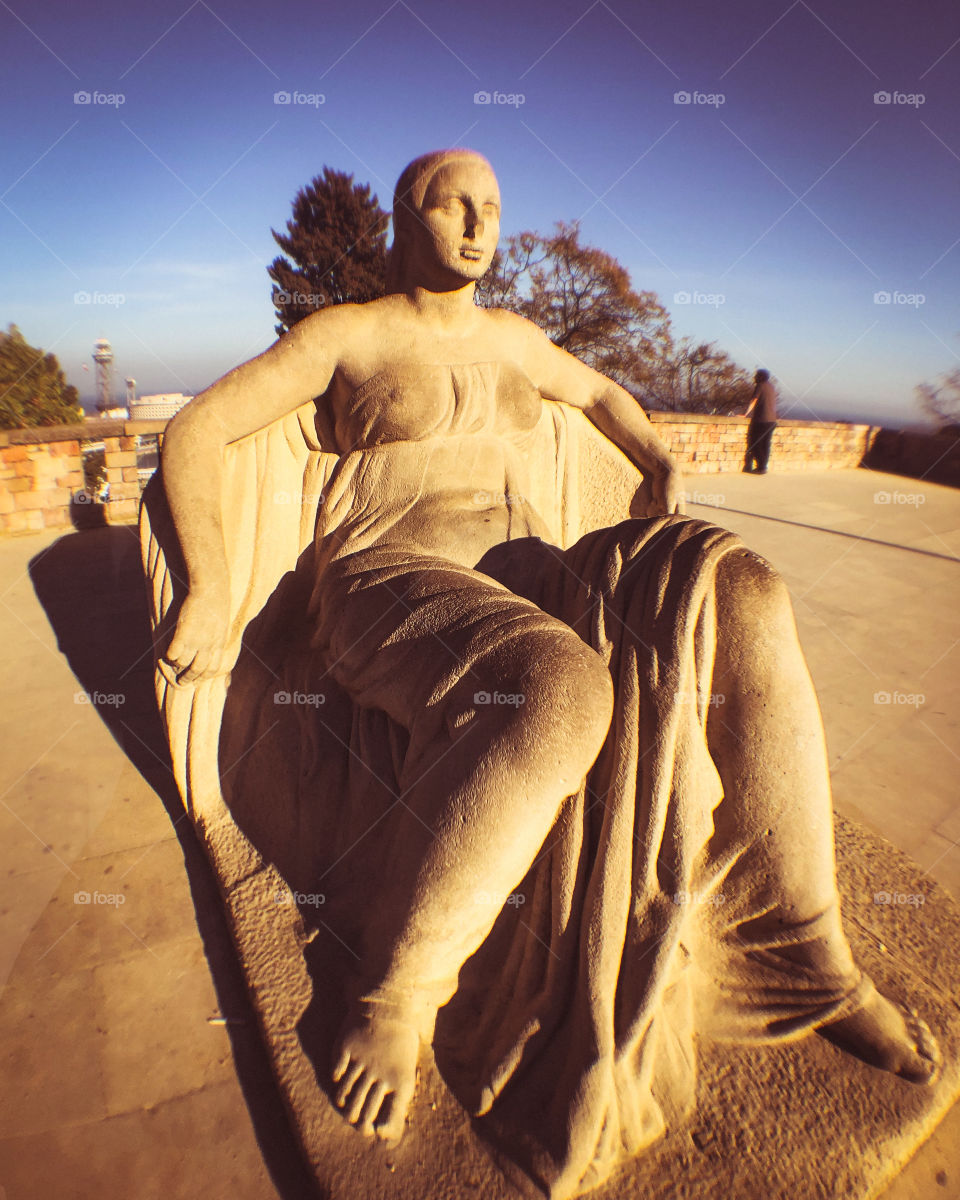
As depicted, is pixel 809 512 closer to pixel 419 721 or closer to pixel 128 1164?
pixel 419 721

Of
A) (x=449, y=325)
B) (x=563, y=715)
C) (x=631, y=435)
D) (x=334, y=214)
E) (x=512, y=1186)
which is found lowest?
(x=512, y=1186)

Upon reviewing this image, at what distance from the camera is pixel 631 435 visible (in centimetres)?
234

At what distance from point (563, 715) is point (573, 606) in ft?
1.31

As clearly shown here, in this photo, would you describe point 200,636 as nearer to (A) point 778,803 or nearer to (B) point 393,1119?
(B) point 393,1119

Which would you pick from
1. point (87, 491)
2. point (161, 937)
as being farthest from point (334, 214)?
point (161, 937)

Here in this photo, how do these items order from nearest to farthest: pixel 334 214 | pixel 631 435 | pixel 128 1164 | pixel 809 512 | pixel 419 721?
1. pixel 128 1164
2. pixel 419 721
3. pixel 631 435
4. pixel 809 512
5. pixel 334 214
